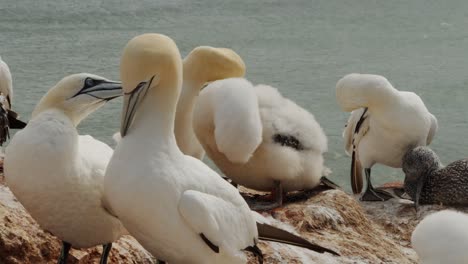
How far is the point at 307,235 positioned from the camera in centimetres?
473

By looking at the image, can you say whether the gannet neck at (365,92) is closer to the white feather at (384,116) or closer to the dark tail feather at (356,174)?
the white feather at (384,116)

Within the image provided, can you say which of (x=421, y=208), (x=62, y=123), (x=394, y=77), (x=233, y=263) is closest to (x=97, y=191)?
(x=62, y=123)

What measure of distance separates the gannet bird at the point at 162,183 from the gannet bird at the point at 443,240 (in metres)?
0.74

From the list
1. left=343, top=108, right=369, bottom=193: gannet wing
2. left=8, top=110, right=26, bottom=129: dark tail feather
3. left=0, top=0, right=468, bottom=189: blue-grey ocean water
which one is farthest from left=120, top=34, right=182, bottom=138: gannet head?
left=0, top=0, right=468, bottom=189: blue-grey ocean water

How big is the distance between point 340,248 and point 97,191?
1.55 m

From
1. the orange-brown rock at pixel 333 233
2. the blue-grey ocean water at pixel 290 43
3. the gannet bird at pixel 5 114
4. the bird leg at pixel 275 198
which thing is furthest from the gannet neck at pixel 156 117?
the blue-grey ocean water at pixel 290 43

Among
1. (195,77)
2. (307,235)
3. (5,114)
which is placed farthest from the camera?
(5,114)

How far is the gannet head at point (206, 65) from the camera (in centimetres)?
538

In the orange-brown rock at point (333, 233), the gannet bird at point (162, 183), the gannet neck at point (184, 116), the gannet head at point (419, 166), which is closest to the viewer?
the gannet bird at point (162, 183)

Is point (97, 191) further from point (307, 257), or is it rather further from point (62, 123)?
point (307, 257)

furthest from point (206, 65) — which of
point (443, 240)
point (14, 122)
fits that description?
point (443, 240)

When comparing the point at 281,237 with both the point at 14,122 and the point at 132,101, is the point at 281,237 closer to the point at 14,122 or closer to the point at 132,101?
the point at 132,101

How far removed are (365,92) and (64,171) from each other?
10.6 ft

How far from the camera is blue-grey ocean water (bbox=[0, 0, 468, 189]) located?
9812mm
